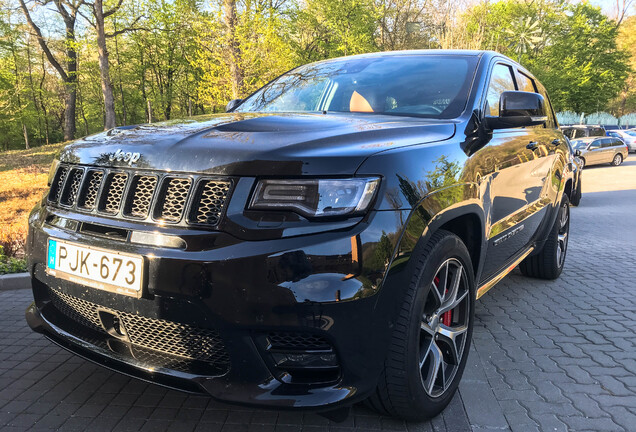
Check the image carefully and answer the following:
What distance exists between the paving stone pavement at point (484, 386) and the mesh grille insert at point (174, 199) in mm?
892

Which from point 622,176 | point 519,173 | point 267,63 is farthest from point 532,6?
point 519,173

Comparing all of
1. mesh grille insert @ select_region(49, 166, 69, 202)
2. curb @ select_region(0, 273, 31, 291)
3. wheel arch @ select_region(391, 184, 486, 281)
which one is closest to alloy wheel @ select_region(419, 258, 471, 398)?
wheel arch @ select_region(391, 184, 486, 281)

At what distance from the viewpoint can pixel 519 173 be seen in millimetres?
3070

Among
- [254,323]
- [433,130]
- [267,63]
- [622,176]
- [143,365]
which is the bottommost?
[622,176]

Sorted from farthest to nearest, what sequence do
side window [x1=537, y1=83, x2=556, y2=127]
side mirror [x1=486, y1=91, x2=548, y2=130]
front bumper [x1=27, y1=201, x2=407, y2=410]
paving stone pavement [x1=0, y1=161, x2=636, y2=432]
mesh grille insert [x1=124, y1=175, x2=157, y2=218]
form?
side window [x1=537, y1=83, x2=556, y2=127] → side mirror [x1=486, y1=91, x2=548, y2=130] → paving stone pavement [x1=0, y1=161, x2=636, y2=432] → mesh grille insert [x1=124, y1=175, x2=157, y2=218] → front bumper [x1=27, y1=201, x2=407, y2=410]

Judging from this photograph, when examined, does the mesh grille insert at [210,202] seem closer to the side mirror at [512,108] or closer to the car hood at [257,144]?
the car hood at [257,144]

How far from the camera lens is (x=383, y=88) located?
300cm

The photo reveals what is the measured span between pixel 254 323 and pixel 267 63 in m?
13.4

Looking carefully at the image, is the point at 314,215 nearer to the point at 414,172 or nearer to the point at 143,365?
the point at 414,172

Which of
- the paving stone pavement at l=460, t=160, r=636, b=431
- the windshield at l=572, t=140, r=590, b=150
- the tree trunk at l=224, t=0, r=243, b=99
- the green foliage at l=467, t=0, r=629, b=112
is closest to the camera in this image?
the paving stone pavement at l=460, t=160, r=636, b=431

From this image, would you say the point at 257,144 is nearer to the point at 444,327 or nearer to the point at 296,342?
the point at 296,342

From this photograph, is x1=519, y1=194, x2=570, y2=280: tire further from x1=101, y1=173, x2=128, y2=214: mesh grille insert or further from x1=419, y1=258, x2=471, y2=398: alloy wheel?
x1=101, y1=173, x2=128, y2=214: mesh grille insert

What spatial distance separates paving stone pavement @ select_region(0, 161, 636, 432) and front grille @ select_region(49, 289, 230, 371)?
0.39 metres

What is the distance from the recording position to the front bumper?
1.60 meters
